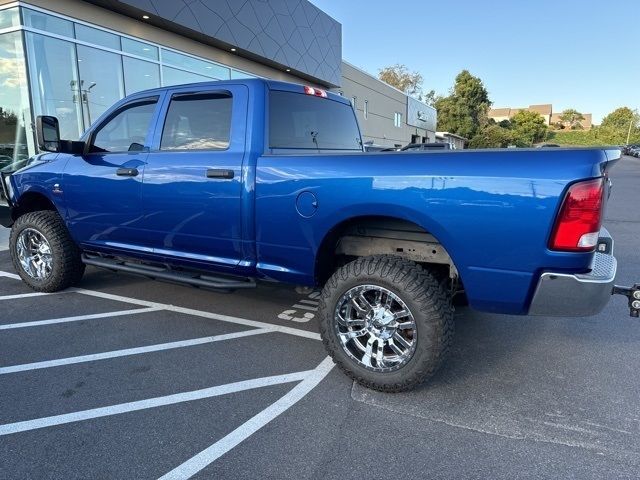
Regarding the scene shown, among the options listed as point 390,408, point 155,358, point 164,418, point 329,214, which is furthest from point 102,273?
point 390,408

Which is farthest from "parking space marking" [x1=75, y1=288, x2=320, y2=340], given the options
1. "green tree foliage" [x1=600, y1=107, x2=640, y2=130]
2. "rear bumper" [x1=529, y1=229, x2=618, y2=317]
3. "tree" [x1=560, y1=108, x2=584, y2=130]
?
"tree" [x1=560, y1=108, x2=584, y2=130]

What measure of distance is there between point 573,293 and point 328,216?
1485 mm

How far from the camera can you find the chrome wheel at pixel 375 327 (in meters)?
2.88

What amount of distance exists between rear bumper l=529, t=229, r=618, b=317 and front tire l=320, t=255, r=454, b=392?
57 centimetres

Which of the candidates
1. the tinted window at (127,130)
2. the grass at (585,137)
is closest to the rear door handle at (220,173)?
the tinted window at (127,130)

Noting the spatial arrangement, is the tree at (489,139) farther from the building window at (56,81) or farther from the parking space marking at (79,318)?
the parking space marking at (79,318)

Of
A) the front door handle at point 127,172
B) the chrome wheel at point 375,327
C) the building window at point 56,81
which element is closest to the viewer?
the chrome wheel at point 375,327

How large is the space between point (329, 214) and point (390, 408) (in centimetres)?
128

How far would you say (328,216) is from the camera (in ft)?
9.66

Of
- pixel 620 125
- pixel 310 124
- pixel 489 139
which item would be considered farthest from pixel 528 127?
pixel 310 124

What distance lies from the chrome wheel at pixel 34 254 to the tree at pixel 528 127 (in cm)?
7552

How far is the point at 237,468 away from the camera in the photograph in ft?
7.29

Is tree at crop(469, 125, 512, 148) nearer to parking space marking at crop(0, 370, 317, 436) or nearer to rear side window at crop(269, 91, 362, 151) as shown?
rear side window at crop(269, 91, 362, 151)

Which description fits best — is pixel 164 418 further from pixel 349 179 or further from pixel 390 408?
pixel 349 179
